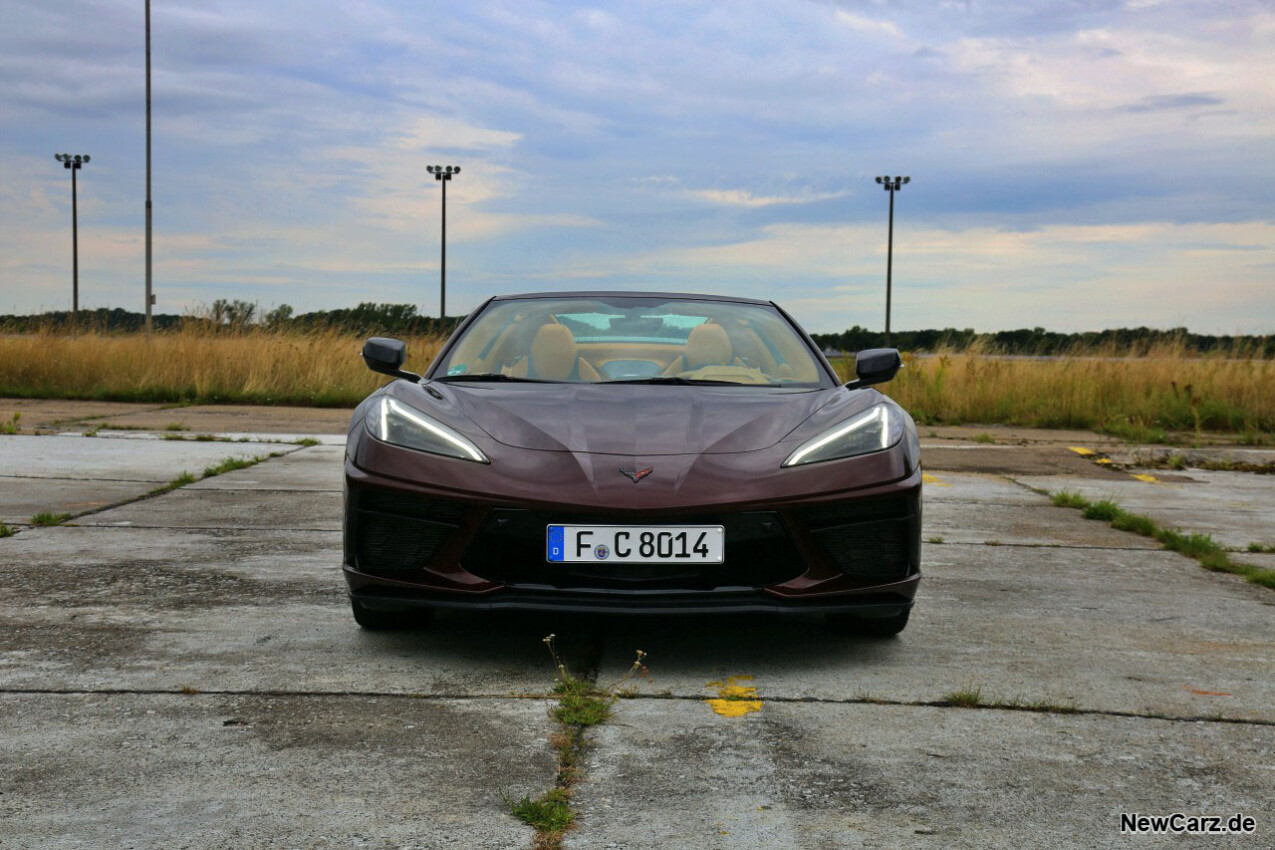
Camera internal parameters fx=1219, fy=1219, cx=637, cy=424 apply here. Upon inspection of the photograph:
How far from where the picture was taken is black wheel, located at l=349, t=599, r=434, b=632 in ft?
13.0

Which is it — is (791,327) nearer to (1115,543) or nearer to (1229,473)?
(1115,543)

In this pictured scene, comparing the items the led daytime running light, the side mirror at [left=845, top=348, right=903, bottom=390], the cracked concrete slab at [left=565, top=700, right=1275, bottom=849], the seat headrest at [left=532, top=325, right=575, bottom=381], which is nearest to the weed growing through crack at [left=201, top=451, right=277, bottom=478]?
the seat headrest at [left=532, top=325, right=575, bottom=381]

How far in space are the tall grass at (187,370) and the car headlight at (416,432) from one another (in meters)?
12.0

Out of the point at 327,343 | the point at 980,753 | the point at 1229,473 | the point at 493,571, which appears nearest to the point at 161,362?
the point at 327,343

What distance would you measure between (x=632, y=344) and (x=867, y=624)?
5.26 ft

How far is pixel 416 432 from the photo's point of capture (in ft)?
12.4

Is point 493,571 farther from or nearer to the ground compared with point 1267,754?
farther from the ground

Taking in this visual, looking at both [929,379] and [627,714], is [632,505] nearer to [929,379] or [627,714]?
[627,714]

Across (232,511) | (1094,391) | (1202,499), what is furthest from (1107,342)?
(232,511)

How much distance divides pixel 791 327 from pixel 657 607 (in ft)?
6.49

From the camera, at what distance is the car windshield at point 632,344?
457 cm

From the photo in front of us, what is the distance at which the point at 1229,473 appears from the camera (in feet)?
31.7

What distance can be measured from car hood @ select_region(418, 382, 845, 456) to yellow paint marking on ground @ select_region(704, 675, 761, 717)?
0.67 m

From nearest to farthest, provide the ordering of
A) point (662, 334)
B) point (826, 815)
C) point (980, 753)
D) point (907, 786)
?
point (826, 815)
point (907, 786)
point (980, 753)
point (662, 334)
